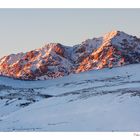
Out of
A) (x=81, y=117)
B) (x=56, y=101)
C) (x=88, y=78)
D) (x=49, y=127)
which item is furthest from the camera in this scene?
(x=88, y=78)

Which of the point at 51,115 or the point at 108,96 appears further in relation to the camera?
the point at 108,96

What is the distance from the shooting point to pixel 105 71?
5162 inches

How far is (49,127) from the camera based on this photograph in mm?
43312

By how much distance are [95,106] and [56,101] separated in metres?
11.9

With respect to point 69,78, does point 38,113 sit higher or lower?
higher

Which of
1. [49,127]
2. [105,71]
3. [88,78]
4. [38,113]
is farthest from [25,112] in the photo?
[105,71]

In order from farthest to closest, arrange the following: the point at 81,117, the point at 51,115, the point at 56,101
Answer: the point at 56,101 < the point at 51,115 < the point at 81,117

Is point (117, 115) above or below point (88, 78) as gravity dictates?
above

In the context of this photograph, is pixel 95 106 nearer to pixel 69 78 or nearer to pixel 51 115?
pixel 51 115

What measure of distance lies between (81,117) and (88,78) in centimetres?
7687

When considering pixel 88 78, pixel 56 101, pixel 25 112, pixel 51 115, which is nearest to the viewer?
pixel 51 115

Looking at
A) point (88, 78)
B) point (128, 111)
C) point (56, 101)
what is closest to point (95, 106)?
point (128, 111)

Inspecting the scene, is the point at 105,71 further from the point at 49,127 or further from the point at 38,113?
the point at 49,127

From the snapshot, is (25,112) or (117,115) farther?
(25,112)
